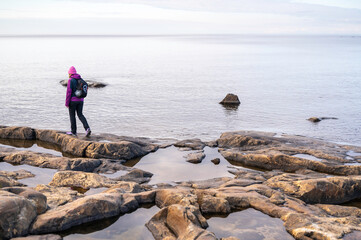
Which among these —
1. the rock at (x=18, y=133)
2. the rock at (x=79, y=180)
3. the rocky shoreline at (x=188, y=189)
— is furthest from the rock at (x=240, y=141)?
the rock at (x=18, y=133)

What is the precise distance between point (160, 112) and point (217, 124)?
5.23m

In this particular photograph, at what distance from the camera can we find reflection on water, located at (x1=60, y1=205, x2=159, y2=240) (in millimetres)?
8977

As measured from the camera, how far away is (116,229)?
9336 mm

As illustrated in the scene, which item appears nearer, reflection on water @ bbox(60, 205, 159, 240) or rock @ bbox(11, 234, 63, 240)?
rock @ bbox(11, 234, 63, 240)

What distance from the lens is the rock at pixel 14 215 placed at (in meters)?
8.23

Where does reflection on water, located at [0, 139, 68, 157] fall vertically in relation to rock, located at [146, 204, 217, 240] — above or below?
below

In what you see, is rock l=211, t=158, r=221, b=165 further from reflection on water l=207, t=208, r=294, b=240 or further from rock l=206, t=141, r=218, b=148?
reflection on water l=207, t=208, r=294, b=240

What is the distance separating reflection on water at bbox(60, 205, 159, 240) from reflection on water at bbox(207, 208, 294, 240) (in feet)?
5.41

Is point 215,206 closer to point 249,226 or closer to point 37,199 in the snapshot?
point 249,226

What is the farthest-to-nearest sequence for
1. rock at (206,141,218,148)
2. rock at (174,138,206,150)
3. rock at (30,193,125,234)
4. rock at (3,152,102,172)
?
1. rock at (206,141,218,148)
2. rock at (174,138,206,150)
3. rock at (3,152,102,172)
4. rock at (30,193,125,234)

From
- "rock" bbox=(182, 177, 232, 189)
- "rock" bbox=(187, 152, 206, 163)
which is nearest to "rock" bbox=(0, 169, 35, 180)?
"rock" bbox=(182, 177, 232, 189)

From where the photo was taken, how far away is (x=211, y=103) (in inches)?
1283

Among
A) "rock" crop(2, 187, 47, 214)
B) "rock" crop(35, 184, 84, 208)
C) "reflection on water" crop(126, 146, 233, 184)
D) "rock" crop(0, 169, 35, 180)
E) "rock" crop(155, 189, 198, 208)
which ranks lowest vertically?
"reflection on water" crop(126, 146, 233, 184)

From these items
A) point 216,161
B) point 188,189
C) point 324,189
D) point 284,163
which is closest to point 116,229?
point 188,189
